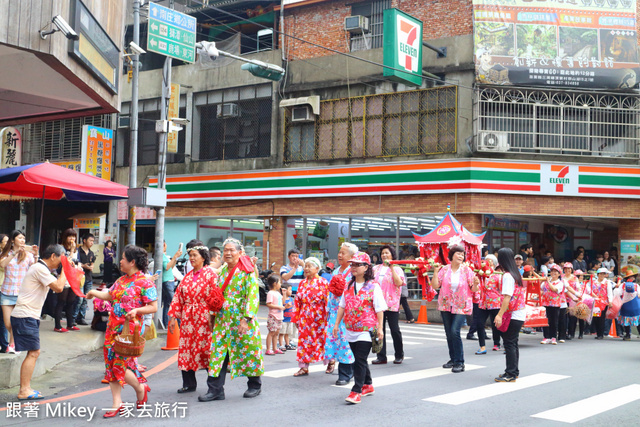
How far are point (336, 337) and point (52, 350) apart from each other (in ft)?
15.4

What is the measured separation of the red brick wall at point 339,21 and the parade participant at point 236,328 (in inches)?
592

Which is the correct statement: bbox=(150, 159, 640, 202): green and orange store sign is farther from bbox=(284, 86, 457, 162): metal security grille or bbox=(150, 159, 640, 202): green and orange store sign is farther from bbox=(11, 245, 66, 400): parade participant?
bbox=(11, 245, 66, 400): parade participant

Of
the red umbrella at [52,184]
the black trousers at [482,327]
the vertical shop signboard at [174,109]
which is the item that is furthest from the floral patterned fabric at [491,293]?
the vertical shop signboard at [174,109]

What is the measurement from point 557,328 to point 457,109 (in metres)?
7.88

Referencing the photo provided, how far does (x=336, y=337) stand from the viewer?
8.27m

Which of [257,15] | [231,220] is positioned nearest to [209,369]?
[231,220]

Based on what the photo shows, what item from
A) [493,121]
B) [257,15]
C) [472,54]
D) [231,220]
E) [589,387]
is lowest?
[589,387]

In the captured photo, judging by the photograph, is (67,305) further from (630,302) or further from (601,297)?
(630,302)

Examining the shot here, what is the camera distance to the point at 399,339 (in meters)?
10.4

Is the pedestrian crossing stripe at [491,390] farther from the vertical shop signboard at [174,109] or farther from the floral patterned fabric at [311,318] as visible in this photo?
the vertical shop signboard at [174,109]

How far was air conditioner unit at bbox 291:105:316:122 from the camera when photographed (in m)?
22.4

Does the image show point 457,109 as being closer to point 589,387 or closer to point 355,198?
point 355,198

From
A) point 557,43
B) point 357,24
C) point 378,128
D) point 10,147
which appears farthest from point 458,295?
point 10,147

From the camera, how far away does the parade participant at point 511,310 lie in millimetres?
8844
